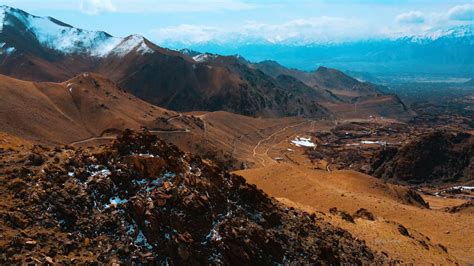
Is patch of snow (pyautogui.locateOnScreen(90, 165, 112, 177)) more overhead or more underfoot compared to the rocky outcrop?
more overhead

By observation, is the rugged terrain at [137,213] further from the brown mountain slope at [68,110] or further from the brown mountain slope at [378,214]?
the brown mountain slope at [68,110]

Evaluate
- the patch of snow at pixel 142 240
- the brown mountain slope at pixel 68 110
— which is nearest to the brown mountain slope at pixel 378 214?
the patch of snow at pixel 142 240

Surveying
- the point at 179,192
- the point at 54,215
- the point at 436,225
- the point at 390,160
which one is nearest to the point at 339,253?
the point at 179,192

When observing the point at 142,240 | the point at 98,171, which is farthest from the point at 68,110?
the point at 142,240

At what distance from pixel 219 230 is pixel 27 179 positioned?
35.9ft

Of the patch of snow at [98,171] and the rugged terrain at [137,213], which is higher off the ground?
the patch of snow at [98,171]

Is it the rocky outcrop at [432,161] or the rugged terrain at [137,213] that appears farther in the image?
the rocky outcrop at [432,161]

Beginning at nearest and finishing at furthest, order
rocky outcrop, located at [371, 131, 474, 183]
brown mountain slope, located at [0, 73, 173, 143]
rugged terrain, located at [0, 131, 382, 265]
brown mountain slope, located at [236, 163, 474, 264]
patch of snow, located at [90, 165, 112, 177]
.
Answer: rugged terrain, located at [0, 131, 382, 265], patch of snow, located at [90, 165, 112, 177], brown mountain slope, located at [236, 163, 474, 264], brown mountain slope, located at [0, 73, 173, 143], rocky outcrop, located at [371, 131, 474, 183]

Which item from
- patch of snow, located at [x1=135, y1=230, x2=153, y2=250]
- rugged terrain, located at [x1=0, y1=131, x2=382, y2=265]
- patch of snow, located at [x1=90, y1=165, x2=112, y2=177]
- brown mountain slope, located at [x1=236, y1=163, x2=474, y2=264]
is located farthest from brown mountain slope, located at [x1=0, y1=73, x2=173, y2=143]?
patch of snow, located at [x1=135, y1=230, x2=153, y2=250]

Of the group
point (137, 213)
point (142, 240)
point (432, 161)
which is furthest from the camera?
point (432, 161)

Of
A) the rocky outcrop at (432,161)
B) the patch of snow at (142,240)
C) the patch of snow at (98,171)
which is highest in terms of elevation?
the patch of snow at (98,171)

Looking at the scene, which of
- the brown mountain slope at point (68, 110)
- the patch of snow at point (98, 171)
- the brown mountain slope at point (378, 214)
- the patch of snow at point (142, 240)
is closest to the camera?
the patch of snow at point (142, 240)

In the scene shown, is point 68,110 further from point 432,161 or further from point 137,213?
point 137,213

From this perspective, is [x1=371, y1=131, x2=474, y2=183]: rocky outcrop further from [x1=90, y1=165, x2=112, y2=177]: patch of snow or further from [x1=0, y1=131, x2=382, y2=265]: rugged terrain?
[x1=90, y1=165, x2=112, y2=177]: patch of snow
